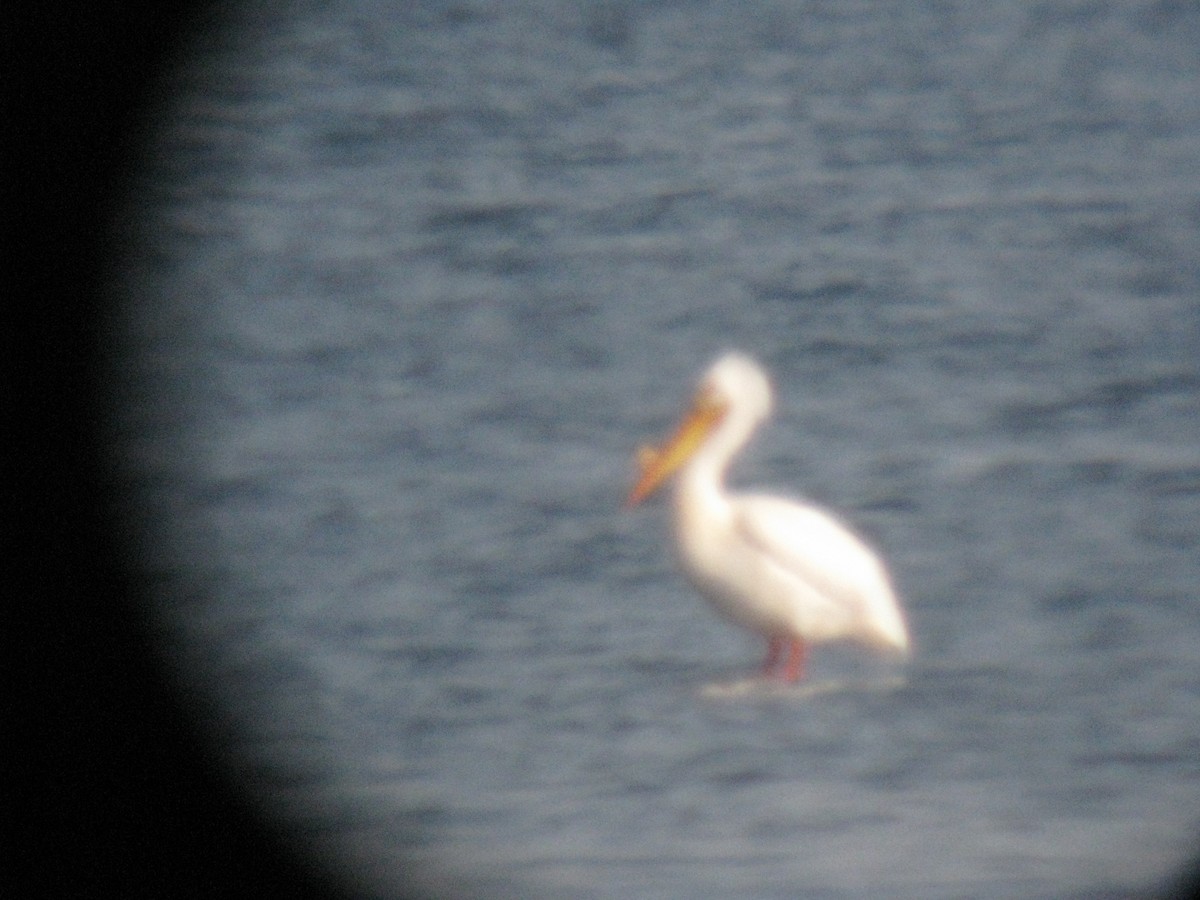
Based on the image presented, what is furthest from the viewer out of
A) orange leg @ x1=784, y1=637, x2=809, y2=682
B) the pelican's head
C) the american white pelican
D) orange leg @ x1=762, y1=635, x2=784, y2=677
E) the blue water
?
the pelican's head

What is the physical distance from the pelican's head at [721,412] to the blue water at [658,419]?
555mm

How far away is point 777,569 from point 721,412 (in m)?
0.61

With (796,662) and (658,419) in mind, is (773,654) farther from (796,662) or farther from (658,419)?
(658,419)

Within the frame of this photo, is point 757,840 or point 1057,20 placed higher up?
point 1057,20

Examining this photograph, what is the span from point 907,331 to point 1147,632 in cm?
386

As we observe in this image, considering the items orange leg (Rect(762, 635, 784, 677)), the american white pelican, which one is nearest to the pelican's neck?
the american white pelican

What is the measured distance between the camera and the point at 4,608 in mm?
9094

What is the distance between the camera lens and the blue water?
7.67 m

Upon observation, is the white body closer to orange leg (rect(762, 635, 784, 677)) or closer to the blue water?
orange leg (rect(762, 635, 784, 677))

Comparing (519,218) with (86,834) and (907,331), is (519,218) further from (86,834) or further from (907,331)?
(86,834)

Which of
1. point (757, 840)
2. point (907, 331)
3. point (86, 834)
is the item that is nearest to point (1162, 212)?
point (907, 331)

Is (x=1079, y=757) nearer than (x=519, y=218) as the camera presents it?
Yes

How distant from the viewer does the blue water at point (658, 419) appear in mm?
7672

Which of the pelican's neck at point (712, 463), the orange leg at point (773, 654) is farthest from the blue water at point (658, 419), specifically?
the pelican's neck at point (712, 463)
